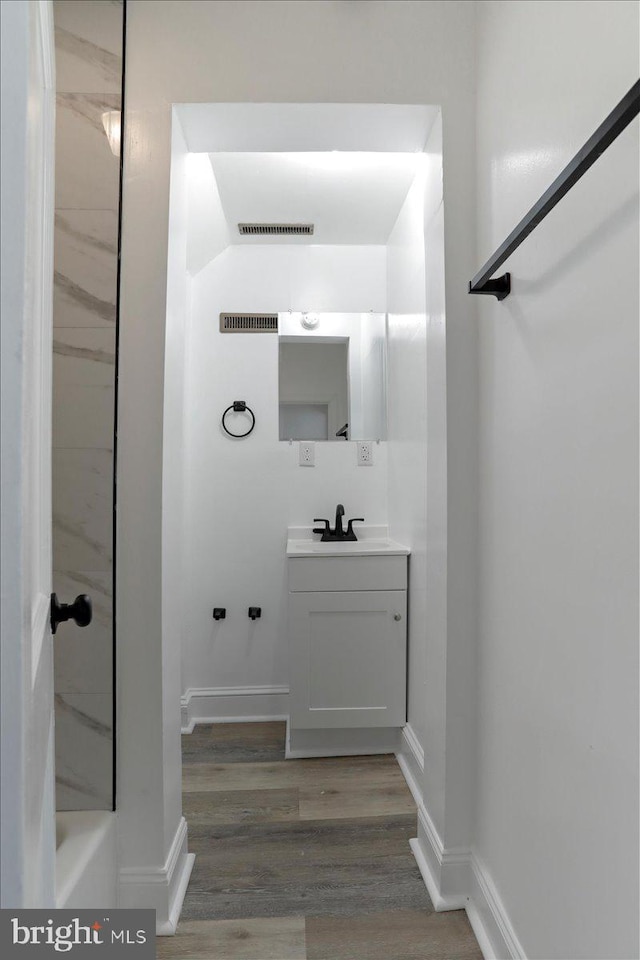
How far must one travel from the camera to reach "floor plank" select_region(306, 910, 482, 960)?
1.42 meters

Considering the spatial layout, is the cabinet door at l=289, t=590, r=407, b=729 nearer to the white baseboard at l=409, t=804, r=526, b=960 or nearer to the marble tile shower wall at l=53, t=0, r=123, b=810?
the white baseboard at l=409, t=804, r=526, b=960

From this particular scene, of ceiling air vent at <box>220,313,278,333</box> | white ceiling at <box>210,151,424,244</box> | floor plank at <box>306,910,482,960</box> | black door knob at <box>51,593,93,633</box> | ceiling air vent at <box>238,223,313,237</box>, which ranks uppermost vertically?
white ceiling at <box>210,151,424,244</box>

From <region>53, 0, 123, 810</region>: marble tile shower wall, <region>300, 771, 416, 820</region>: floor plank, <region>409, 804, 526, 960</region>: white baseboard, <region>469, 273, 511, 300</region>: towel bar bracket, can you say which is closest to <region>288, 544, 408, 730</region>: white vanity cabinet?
<region>300, 771, 416, 820</region>: floor plank

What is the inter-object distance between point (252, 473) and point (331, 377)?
0.63 metres

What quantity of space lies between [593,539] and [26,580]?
0.84 meters

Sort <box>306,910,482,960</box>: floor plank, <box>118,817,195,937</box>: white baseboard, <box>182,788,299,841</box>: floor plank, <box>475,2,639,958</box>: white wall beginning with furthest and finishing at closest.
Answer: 1. <box>182,788,299,841</box>: floor plank
2. <box>118,817,195,937</box>: white baseboard
3. <box>306,910,482,960</box>: floor plank
4. <box>475,2,639,958</box>: white wall

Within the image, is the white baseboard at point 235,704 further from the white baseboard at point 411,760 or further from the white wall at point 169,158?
the white wall at point 169,158

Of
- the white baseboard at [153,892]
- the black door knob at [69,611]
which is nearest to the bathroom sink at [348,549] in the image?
the white baseboard at [153,892]

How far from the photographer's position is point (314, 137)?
5.69 feet

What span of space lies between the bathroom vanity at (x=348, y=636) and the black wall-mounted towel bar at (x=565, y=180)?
134 cm

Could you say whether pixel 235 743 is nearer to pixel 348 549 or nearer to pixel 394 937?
pixel 348 549

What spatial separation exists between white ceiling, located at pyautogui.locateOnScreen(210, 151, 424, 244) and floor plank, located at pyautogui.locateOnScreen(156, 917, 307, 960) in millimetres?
2487

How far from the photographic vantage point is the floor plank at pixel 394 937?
1.42 metres

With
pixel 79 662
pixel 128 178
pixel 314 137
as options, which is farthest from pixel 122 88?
pixel 79 662
